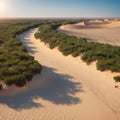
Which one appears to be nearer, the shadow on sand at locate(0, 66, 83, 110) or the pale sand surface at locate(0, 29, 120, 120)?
the pale sand surface at locate(0, 29, 120, 120)

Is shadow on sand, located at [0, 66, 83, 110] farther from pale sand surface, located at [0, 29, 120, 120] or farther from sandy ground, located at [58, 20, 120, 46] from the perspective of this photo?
sandy ground, located at [58, 20, 120, 46]

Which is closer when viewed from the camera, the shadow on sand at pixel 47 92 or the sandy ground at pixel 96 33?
the shadow on sand at pixel 47 92

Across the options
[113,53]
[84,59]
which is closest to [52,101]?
[84,59]

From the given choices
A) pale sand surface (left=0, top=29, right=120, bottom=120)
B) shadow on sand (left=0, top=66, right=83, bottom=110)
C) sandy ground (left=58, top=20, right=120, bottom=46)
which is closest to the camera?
pale sand surface (left=0, top=29, right=120, bottom=120)

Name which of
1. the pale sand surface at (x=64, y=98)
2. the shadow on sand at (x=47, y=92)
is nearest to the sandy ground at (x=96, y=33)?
the pale sand surface at (x=64, y=98)

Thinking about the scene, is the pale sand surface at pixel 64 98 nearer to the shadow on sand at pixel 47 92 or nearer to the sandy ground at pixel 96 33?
the shadow on sand at pixel 47 92

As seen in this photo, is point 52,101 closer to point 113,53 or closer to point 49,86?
point 49,86

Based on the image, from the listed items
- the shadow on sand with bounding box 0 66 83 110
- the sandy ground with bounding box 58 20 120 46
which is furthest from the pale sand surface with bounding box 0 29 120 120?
the sandy ground with bounding box 58 20 120 46

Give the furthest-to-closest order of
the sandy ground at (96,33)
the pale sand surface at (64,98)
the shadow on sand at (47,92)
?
the sandy ground at (96,33), the shadow on sand at (47,92), the pale sand surface at (64,98)
